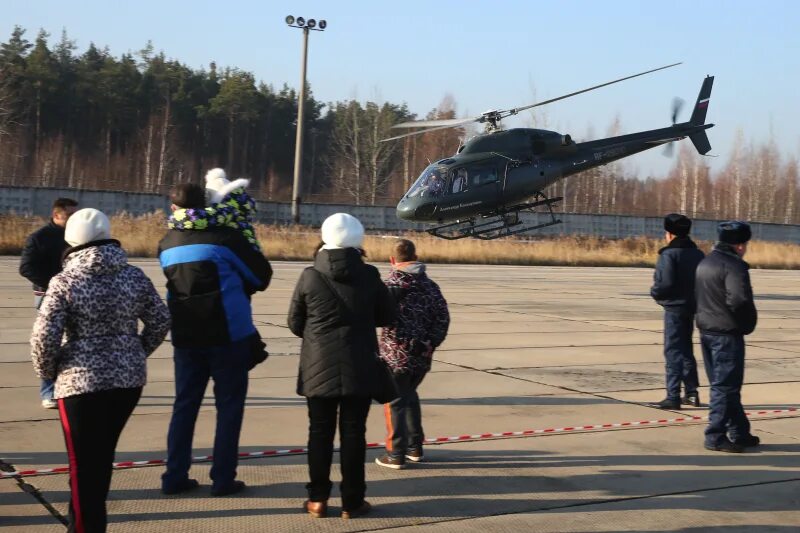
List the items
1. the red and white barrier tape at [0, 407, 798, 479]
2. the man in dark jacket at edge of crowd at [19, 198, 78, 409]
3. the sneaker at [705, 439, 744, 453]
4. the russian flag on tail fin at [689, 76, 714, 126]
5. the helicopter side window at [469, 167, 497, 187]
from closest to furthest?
1. the red and white barrier tape at [0, 407, 798, 479]
2. the sneaker at [705, 439, 744, 453]
3. the man in dark jacket at edge of crowd at [19, 198, 78, 409]
4. the helicopter side window at [469, 167, 497, 187]
5. the russian flag on tail fin at [689, 76, 714, 126]

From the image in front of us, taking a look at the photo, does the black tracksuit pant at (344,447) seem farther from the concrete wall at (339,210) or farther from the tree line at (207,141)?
the tree line at (207,141)

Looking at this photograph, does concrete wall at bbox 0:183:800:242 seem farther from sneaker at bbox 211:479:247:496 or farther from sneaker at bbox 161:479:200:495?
sneaker at bbox 211:479:247:496

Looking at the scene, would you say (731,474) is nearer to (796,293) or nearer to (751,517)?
(751,517)

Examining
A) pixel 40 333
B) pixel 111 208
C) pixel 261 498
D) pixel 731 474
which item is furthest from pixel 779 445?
pixel 111 208

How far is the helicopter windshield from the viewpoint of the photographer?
25547mm

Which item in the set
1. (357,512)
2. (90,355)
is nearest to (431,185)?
(357,512)

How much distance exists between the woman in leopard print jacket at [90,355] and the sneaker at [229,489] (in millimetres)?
1183

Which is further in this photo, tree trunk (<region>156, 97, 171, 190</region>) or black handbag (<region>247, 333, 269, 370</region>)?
tree trunk (<region>156, 97, 171, 190</region>)

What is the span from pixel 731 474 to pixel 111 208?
49866 mm

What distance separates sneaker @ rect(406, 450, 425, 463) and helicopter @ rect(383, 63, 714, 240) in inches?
698

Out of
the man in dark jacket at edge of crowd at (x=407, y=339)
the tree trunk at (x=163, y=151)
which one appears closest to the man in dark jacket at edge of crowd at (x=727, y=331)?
the man in dark jacket at edge of crowd at (x=407, y=339)

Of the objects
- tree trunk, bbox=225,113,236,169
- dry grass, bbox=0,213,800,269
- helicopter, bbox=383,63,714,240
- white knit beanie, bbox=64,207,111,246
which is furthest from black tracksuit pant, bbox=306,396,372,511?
tree trunk, bbox=225,113,236,169

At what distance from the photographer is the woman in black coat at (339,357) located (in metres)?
6.13

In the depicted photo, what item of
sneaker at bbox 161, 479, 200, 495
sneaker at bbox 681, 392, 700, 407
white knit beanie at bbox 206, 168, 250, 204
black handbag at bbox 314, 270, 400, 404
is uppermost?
white knit beanie at bbox 206, 168, 250, 204
